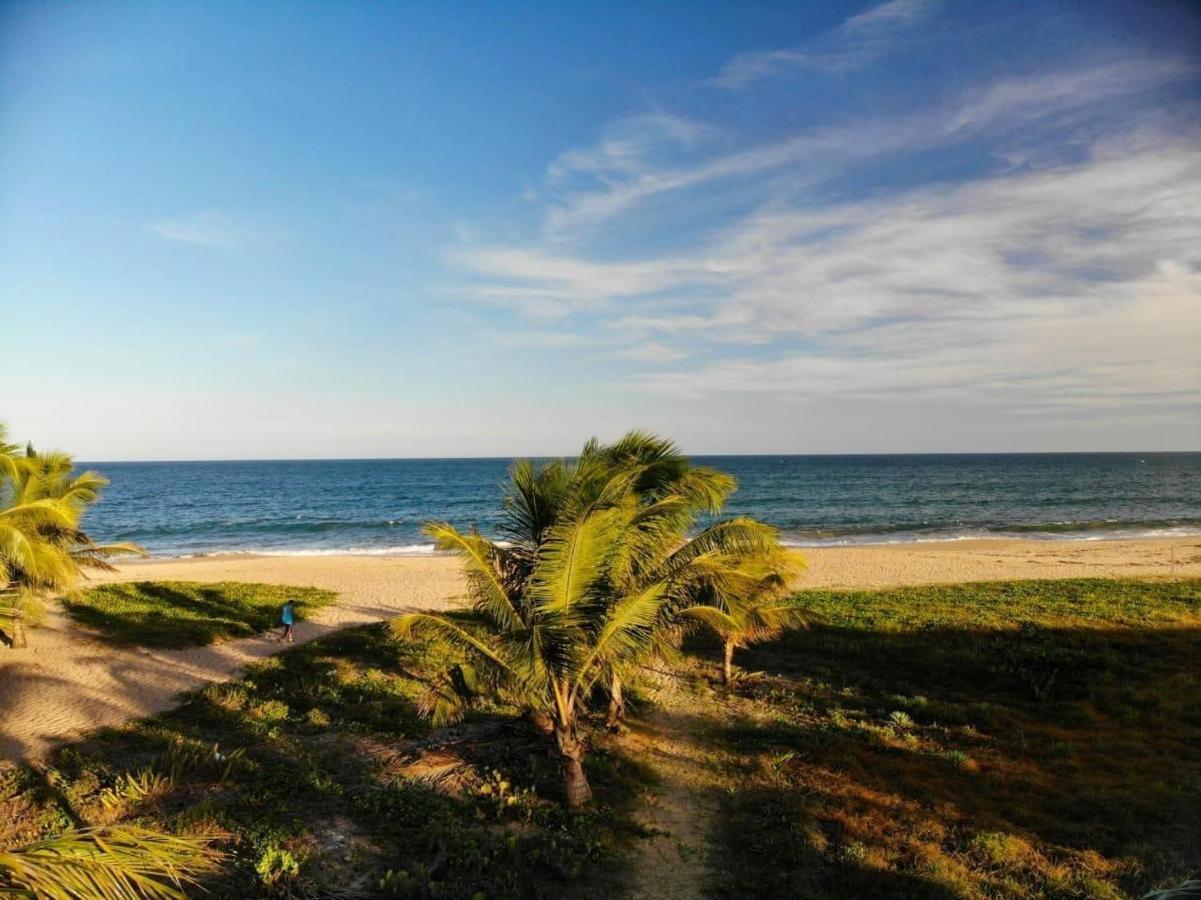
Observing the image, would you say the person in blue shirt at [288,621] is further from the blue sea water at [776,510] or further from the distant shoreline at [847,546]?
the distant shoreline at [847,546]

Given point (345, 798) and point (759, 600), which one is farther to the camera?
point (759, 600)

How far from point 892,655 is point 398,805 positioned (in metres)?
11.9

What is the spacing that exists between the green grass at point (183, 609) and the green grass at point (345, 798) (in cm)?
671

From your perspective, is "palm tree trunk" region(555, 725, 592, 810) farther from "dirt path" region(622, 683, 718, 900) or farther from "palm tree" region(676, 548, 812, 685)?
"palm tree" region(676, 548, 812, 685)

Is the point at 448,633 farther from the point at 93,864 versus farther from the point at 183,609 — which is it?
the point at 183,609

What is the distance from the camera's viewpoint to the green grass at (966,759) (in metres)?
7.62

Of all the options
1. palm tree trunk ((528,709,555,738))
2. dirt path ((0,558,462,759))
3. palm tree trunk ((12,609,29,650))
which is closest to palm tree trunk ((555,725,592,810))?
palm tree trunk ((528,709,555,738))

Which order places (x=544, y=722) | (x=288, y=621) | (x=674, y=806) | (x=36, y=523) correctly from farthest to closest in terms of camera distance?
(x=288, y=621) → (x=36, y=523) → (x=674, y=806) → (x=544, y=722)

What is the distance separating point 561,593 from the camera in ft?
26.2

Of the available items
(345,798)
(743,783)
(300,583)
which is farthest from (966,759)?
(300,583)

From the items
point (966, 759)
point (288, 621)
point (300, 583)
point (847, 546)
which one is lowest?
point (300, 583)

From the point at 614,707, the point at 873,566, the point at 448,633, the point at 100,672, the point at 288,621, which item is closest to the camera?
the point at 448,633

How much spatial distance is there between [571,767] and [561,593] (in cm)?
260

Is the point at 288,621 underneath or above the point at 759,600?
underneath
